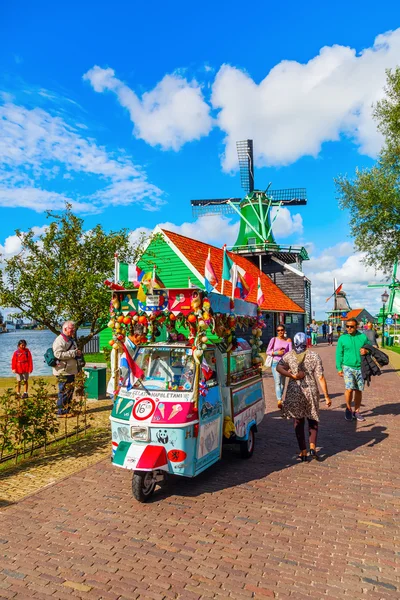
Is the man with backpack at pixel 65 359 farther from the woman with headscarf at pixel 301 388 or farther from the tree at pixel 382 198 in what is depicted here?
the tree at pixel 382 198

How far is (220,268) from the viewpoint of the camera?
25188 mm

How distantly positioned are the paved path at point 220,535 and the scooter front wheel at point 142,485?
0.15 metres

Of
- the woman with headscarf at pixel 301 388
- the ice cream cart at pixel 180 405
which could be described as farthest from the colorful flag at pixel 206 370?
the woman with headscarf at pixel 301 388

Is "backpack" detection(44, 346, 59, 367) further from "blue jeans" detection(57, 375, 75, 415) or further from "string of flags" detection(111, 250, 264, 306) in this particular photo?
"string of flags" detection(111, 250, 264, 306)

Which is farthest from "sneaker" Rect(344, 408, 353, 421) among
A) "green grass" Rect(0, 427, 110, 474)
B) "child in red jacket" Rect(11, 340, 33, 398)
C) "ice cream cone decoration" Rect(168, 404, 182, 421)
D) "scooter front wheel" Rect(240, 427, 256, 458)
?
"child in red jacket" Rect(11, 340, 33, 398)

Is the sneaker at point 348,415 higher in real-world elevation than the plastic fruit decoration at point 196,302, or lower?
lower

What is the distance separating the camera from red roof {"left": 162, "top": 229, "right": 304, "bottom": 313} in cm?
2262

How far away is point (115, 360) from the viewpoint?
22.9ft

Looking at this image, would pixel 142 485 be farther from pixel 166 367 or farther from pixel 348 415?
pixel 348 415

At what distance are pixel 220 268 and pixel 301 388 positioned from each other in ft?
61.0

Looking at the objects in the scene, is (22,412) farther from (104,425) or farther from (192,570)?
(192,570)

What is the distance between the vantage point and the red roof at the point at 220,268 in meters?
22.6

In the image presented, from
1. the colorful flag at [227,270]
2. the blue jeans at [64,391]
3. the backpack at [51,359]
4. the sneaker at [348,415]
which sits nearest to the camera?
the colorful flag at [227,270]

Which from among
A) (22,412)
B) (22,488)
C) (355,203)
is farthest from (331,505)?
(355,203)
